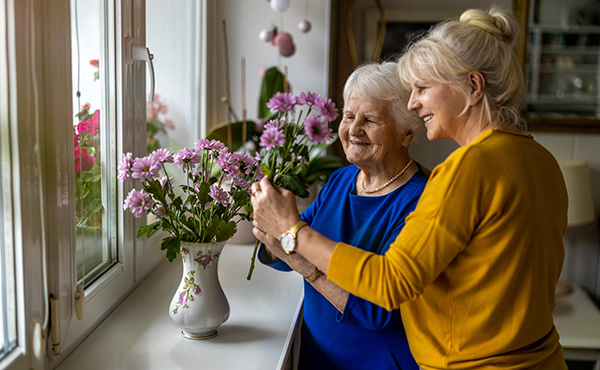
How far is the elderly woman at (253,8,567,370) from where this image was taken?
87cm

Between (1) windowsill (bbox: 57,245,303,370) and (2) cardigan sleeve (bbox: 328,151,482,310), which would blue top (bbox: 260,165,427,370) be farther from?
(2) cardigan sleeve (bbox: 328,151,482,310)

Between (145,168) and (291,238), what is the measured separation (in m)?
0.30

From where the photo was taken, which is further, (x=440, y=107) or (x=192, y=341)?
(x=192, y=341)

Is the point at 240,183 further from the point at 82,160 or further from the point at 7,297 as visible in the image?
the point at 7,297

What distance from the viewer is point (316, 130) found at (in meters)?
1.33

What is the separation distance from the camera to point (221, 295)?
4.01 feet

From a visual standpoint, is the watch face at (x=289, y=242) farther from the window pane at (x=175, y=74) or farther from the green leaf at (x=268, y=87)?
the green leaf at (x=268, y=87)

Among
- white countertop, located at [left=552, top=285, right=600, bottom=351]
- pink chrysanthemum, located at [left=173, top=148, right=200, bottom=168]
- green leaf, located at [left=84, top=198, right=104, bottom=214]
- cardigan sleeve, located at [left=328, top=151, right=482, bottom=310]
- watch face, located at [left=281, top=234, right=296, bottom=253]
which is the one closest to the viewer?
cardigan sleeve, located at [left=328, top=151, right=482, bottom=310]

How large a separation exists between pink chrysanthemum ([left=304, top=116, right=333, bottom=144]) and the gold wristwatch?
0.35 metres

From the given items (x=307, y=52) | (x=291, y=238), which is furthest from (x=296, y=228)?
(x=307, y=52)

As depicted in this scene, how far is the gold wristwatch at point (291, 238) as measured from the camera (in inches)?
39.4

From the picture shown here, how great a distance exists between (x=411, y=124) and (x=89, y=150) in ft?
2.29

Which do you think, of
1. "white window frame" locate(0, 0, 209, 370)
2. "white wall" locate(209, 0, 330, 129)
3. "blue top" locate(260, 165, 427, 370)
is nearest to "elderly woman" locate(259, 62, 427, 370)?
"blue top" locate(260, 165, 427, 370)

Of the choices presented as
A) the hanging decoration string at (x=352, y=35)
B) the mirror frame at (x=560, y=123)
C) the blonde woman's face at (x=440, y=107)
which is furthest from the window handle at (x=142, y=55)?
the mirror frame at (x=560, y=123)
